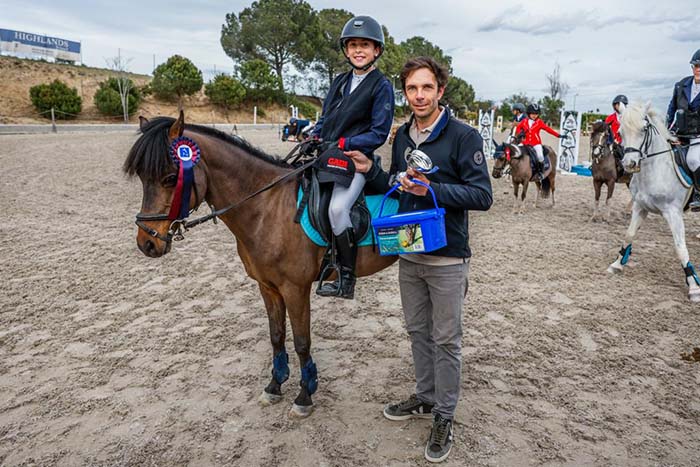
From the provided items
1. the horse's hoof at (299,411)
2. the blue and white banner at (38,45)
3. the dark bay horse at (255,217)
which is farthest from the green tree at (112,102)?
the horse's hoof at (299,411)

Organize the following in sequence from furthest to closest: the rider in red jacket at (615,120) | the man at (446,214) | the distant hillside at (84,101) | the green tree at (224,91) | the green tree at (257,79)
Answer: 1. the green tree at (257,79)
2. the green tree at (224,91)
3. the distant hillside at (84,101)
4. the rider in red jacket at (615,120)
5. the man at (446,214)

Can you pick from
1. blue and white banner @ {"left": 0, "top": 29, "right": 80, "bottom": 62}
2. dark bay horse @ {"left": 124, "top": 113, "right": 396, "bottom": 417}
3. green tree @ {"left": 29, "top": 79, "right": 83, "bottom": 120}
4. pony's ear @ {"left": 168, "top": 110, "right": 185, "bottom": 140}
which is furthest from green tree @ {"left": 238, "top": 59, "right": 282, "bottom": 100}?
pony's ear @ {"left": 168, "top": 110, "right": 185, "bottom": 140}

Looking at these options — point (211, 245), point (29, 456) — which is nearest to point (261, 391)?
point (29, 456)

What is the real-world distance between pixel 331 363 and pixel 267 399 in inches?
28.4

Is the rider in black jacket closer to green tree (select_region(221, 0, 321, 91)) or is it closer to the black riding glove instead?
the black riding glove

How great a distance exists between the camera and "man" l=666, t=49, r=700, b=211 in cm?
541

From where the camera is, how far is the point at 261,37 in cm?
4884

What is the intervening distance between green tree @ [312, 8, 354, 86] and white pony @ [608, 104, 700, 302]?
4833 centimetres

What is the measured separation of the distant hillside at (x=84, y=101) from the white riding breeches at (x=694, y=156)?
102 feet

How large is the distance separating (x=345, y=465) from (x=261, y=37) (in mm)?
52234

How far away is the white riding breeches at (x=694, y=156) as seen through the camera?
213 inches

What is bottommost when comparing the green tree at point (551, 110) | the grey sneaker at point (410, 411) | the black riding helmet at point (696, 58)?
the grey sneaker at point (410, 411)

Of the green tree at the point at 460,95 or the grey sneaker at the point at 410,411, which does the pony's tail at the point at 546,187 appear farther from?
the green tree at the point at 460,95

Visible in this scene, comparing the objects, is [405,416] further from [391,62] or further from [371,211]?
[391,62]
